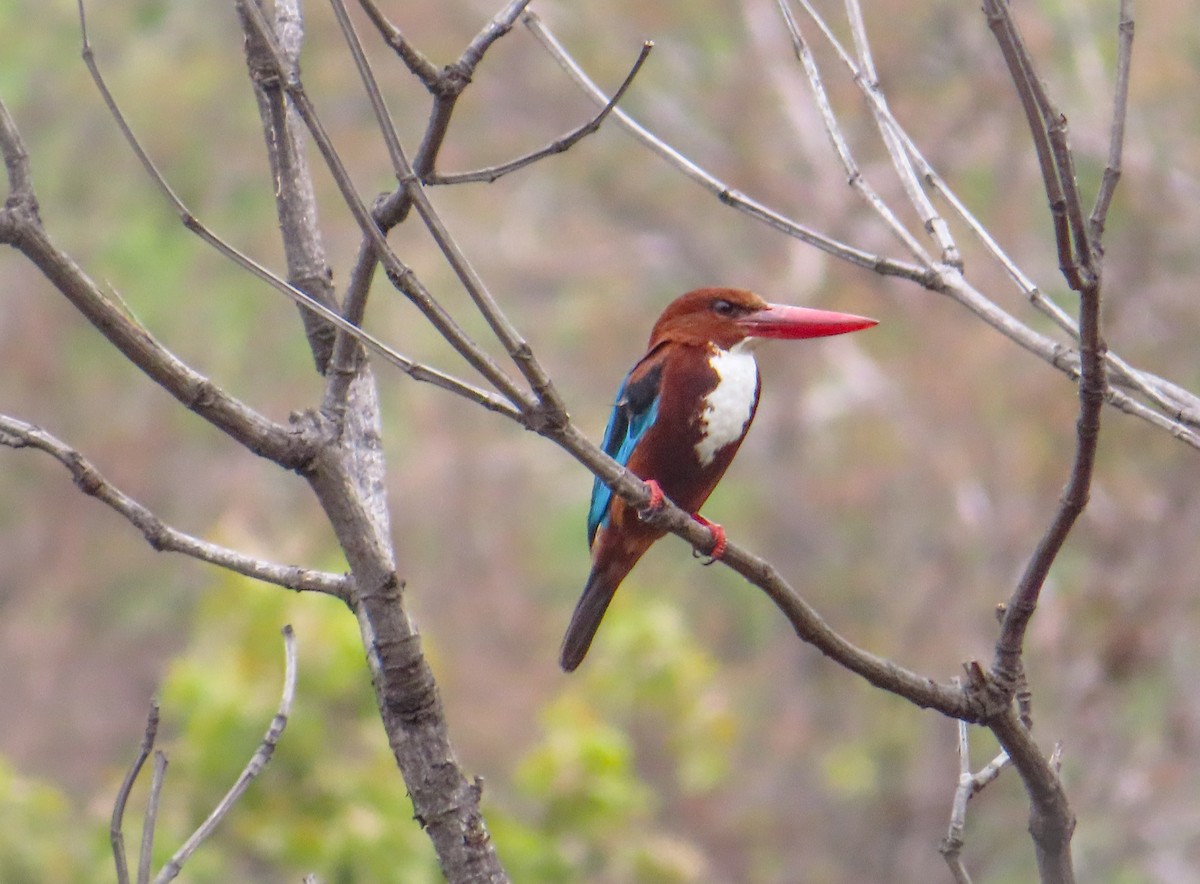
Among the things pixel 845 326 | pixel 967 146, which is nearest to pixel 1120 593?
pixel 967 146

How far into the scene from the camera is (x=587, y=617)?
301 cm

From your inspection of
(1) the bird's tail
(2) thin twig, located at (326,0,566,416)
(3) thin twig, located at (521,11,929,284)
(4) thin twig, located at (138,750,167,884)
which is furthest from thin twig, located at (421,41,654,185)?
(1) the bird's tail

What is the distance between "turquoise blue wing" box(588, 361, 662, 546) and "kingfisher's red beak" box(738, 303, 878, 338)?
0.77 feet

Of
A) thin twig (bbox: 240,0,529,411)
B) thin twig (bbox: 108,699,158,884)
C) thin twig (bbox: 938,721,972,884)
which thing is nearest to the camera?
thin twig (bbox: 240,0,529,411)

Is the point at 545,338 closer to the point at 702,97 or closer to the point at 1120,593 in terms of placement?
the point at 702,97

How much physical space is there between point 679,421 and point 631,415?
163 millimetres

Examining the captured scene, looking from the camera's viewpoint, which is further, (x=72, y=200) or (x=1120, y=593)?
(x=72, y=200)

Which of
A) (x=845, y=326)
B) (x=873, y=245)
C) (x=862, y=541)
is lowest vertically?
(x=845, y=326)

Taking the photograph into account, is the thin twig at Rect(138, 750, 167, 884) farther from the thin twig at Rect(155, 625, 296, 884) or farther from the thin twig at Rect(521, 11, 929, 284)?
the thin twig at Rect(521, 11, 929, 284)

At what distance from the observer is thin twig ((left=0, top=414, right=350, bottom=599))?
5.19 feet

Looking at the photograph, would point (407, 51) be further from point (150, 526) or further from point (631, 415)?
point (631, 415)

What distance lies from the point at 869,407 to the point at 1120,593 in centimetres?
242

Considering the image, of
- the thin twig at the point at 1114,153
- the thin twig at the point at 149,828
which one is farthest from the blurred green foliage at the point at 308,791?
the thin twig at the point at 1114,153

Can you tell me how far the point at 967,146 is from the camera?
337 inches
